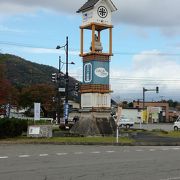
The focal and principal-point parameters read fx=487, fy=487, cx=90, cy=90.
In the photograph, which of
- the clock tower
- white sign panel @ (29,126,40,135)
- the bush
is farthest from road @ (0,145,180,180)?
the clock tower

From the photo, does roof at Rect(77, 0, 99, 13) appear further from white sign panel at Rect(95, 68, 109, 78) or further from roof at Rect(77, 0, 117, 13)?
white sign panel at Rect(95, 68, 109, 78)

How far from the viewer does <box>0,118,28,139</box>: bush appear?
30.5 metres

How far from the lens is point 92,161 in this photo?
17.0 meters

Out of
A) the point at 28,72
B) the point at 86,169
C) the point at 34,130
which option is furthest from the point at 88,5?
the point at 28,72

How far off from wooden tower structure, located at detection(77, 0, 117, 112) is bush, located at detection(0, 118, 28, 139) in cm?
586

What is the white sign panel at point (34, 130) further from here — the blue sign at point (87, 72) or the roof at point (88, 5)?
the roof at point (88, 5)

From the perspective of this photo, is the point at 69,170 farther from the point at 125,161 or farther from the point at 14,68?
the point at 14,68

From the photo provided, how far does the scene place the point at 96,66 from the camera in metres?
35.8

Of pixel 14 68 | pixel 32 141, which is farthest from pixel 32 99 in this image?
pixel 32 141

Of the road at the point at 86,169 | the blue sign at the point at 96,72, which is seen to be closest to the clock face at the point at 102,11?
the blue sign at the point at 96,72

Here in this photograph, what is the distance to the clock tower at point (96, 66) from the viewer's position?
117 feet

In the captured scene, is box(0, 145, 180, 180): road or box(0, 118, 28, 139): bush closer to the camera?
box(0, 145, 180, 180): road

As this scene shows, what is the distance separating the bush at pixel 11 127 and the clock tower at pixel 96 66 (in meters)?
5.80

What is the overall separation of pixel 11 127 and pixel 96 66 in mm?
8346
